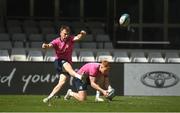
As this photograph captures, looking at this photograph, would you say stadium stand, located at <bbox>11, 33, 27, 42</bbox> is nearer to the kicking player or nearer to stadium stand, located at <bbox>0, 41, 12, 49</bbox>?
stadium stand, located at <bbox>0, 41, 12, 49</bbox>

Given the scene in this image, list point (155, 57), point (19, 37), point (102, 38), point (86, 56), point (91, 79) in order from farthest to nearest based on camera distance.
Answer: point (102, 38), point (19, 37), point (155, 57), point (86, 56), point (91, 79)

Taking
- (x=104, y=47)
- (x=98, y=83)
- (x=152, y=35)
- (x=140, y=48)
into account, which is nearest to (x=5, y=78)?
(x=98, y=83)

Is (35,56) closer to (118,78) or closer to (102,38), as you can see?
(118,78)

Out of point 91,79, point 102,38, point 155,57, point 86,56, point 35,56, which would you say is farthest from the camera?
point 102,38

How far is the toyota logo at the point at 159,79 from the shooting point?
24.2m

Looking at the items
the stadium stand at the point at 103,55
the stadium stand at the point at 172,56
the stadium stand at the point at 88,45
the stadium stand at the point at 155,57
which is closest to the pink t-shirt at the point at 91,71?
the stadium stand at the point at 103,55

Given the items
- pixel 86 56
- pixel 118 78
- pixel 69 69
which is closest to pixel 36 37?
pixel 86 56

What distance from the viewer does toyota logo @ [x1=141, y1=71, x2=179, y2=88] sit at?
24250mm

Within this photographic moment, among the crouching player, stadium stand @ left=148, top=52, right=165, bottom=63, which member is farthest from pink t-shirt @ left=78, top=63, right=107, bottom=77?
stadium stand @ left=148, top=52, right=165, bottom=63

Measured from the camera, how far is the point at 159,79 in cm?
2439

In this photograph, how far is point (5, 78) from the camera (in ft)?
76.8

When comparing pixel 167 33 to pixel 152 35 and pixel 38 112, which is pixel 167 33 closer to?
pixel 152 35

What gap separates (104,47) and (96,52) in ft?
4.96

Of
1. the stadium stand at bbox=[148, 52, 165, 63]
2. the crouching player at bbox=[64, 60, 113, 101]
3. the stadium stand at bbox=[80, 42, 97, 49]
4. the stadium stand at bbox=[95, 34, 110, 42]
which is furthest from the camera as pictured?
the stadium stand at bbox=[95, 34, 110, 42]
